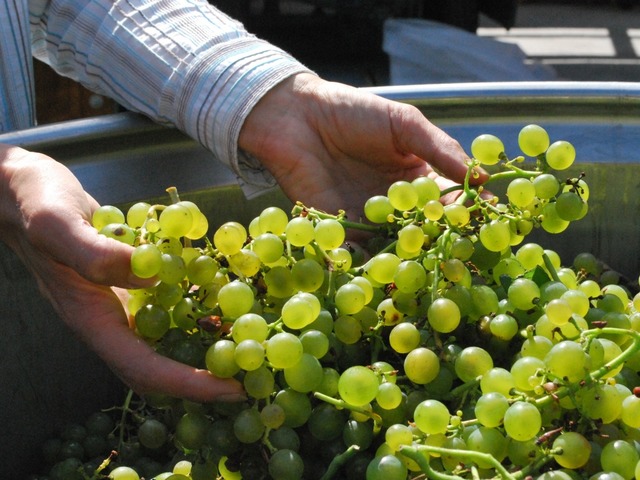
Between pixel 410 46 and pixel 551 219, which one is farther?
pixel 410 46

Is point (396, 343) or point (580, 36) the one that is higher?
point (396, 343)

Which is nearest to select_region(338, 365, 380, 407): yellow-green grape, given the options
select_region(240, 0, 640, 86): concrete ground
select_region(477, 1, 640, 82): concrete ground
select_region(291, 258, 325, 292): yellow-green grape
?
select_region(291, 258, 325, 292): yellow-green grape

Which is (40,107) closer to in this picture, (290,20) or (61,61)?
(61,61)

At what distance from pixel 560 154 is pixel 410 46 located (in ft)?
7.49

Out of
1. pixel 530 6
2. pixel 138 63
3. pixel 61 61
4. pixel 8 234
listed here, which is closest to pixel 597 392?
pixel 8 234

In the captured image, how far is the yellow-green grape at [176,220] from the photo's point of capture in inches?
27.3

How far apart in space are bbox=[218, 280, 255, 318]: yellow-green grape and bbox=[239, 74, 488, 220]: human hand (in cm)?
32

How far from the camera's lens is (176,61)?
1062 mm

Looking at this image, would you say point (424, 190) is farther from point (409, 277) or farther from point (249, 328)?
point (249, 328)

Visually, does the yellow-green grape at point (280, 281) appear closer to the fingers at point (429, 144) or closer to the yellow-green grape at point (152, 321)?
the yellow-green grape at point (152, 321)

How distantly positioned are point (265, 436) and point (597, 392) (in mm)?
234

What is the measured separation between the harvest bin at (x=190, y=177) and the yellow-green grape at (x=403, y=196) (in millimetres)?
264

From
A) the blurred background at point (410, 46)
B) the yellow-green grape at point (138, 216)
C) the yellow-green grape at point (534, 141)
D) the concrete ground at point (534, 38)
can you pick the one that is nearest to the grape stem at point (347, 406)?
the yellow-green grape at point (138, 216)

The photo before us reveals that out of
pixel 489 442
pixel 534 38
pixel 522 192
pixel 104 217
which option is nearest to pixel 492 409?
pixel 489 442
